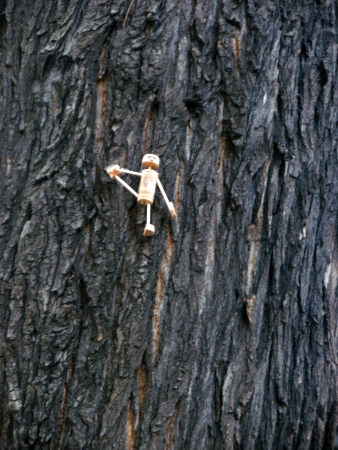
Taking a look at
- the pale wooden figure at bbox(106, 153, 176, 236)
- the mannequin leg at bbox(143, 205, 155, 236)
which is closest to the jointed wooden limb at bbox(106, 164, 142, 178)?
the pale wooden figure at bbox(106, 153, 176, 236)

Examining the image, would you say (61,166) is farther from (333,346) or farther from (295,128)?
(333,346)

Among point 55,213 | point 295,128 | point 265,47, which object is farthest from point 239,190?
point 55,213

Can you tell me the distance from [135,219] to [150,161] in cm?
24

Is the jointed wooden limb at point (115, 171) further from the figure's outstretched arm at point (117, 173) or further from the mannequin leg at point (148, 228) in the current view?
the mannequin leg at point (148, 228)

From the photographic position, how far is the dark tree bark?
1762 mm

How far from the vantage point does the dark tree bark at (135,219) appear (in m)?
1.76

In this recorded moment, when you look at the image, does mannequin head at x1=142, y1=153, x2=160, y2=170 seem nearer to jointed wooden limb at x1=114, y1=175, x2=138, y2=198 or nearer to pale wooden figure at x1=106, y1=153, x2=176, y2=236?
pale wooden figure at x1=106, y1=153, x2=176, y2=236

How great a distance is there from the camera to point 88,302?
177 cm

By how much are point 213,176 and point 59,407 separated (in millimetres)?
1085

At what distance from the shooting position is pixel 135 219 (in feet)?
5.92

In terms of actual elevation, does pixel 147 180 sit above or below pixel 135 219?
above

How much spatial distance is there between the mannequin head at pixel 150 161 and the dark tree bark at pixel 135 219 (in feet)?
0.25

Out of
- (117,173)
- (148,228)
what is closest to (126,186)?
(117,173)

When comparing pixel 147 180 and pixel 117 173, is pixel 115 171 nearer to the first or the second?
pixel 117 173
